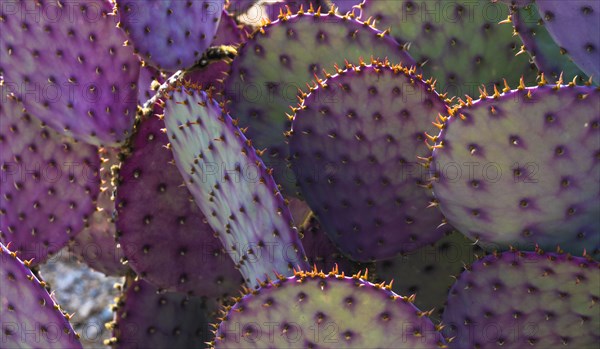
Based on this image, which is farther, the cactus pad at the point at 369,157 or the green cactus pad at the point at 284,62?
the green cactus pad at the point at 284,62

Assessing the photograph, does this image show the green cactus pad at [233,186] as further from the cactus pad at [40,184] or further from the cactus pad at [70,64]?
the cactus pad at [40,184]

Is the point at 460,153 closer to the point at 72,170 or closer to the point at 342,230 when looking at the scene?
the point at 342,230

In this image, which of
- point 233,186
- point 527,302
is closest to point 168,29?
point 233,186

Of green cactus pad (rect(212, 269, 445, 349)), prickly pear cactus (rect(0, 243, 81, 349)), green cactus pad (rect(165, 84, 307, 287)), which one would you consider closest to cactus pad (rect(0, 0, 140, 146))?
green cactus pad (rect(165, 84, 307, 287))

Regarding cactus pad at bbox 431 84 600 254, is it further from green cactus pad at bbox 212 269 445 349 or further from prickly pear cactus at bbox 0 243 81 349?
prickly pear cactus at bbox 0 243 81 349

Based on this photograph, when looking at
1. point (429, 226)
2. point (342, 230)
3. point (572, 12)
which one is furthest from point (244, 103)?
point (572, 12)

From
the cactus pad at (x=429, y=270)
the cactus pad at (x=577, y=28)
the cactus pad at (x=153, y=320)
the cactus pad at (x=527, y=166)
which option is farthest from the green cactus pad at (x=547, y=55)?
the cactus pad at (x=153, y=320)
